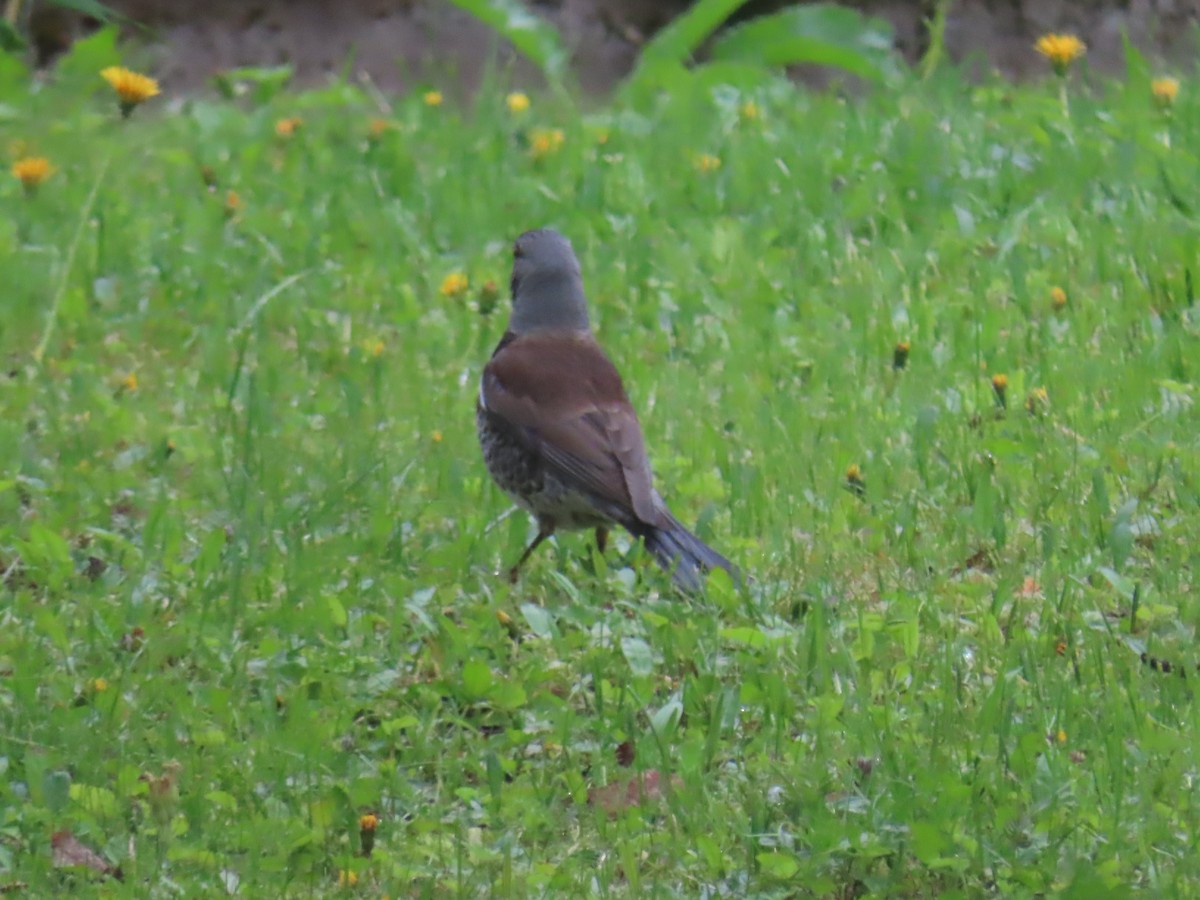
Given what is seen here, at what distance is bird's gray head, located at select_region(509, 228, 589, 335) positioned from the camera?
20.0 feet

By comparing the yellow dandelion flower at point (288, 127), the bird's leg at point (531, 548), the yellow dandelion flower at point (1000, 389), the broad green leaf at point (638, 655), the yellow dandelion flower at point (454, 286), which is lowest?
the yellow dandelion flower at point (288, 127)

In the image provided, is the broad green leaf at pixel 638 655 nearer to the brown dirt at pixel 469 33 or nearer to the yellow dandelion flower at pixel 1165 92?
the yellow dandelion flower at pixel 1165 92

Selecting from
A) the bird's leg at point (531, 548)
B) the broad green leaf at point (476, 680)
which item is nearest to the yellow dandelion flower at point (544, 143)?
the bird's leg at point (531, 548)

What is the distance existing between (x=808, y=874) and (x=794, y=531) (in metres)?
1.88

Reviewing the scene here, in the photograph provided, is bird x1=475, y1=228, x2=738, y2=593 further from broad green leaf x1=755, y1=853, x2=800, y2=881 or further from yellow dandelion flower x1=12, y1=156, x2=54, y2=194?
yellow dandelion flower x1=12, y1=156, x2=54, y2=194

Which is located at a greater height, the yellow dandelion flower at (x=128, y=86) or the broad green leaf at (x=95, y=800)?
the yellow dandelion flower at (x=128, y=86)

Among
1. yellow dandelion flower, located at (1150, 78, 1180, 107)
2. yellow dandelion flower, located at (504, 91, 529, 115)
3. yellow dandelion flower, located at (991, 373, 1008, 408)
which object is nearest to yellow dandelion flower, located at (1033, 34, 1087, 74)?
yellow dandelion flower, located at (1150, 78, 1180, 107)

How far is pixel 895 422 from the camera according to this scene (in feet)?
19.9

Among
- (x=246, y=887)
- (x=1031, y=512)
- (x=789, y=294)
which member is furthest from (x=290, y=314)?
(x=246, y=887)

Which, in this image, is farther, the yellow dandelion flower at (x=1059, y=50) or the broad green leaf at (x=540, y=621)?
the yellow dandelion flower at (x=1059, y=50)

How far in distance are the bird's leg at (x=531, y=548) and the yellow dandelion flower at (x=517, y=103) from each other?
4041 millimetres

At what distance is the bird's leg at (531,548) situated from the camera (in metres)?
5.36

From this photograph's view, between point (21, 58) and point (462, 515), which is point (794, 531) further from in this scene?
point (21, 58)

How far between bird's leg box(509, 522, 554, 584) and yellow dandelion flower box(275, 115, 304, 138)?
153 inches
